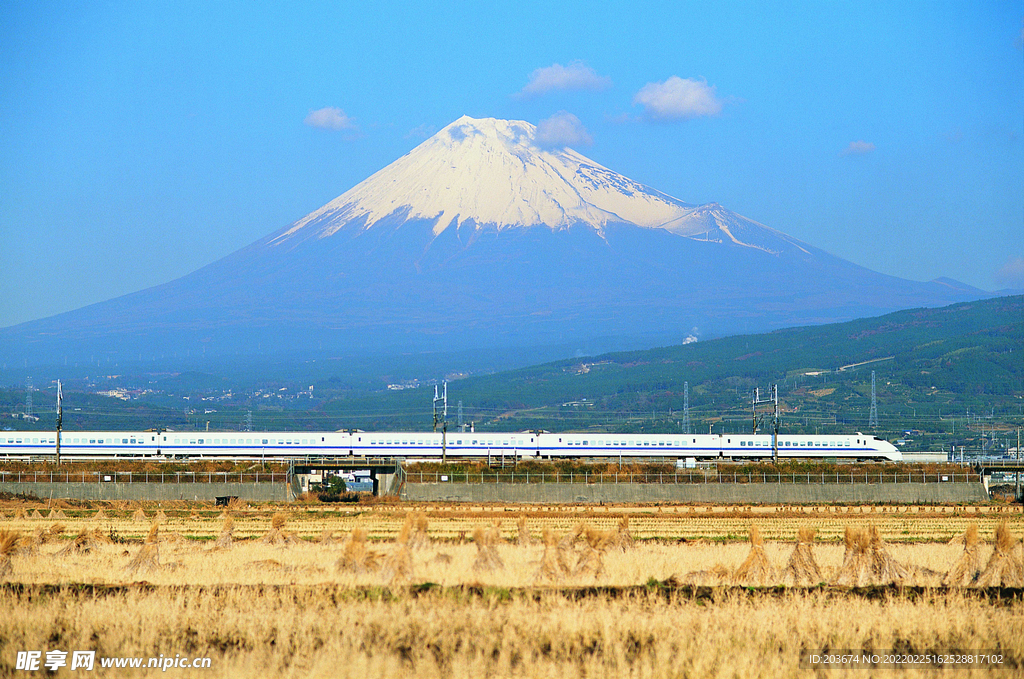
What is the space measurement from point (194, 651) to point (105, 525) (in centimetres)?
2862

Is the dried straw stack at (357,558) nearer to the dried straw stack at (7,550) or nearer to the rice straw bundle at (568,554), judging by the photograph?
the rice straw bundle at (568,554)

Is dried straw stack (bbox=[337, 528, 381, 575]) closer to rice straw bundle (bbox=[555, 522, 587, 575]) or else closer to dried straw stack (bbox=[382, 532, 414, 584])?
dried straw stack (bbox=[382, 532, 414, 584])

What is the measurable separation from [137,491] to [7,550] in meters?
39.0

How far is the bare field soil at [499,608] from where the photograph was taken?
18266 millimetres

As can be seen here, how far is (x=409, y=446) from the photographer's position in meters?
95.7

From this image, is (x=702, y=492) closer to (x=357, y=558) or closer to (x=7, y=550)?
(x=357, y=558)

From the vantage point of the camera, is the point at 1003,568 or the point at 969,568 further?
the point at 969,568

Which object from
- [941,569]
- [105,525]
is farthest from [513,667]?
[105,525]

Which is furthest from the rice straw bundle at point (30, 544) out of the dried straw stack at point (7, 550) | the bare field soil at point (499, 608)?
the dried straw stack at point (7, 550)

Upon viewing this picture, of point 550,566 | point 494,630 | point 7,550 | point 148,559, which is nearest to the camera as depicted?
point 494,630

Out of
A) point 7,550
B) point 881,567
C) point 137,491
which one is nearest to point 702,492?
point 137,491

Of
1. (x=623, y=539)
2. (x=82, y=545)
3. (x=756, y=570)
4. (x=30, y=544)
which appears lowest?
(x=82, y=545)

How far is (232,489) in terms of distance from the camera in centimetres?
6481

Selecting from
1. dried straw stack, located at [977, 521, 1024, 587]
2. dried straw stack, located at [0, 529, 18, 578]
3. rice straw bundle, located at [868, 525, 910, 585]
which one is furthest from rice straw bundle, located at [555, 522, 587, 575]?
dried straw stack, located at [0, 529, 18, 578]
